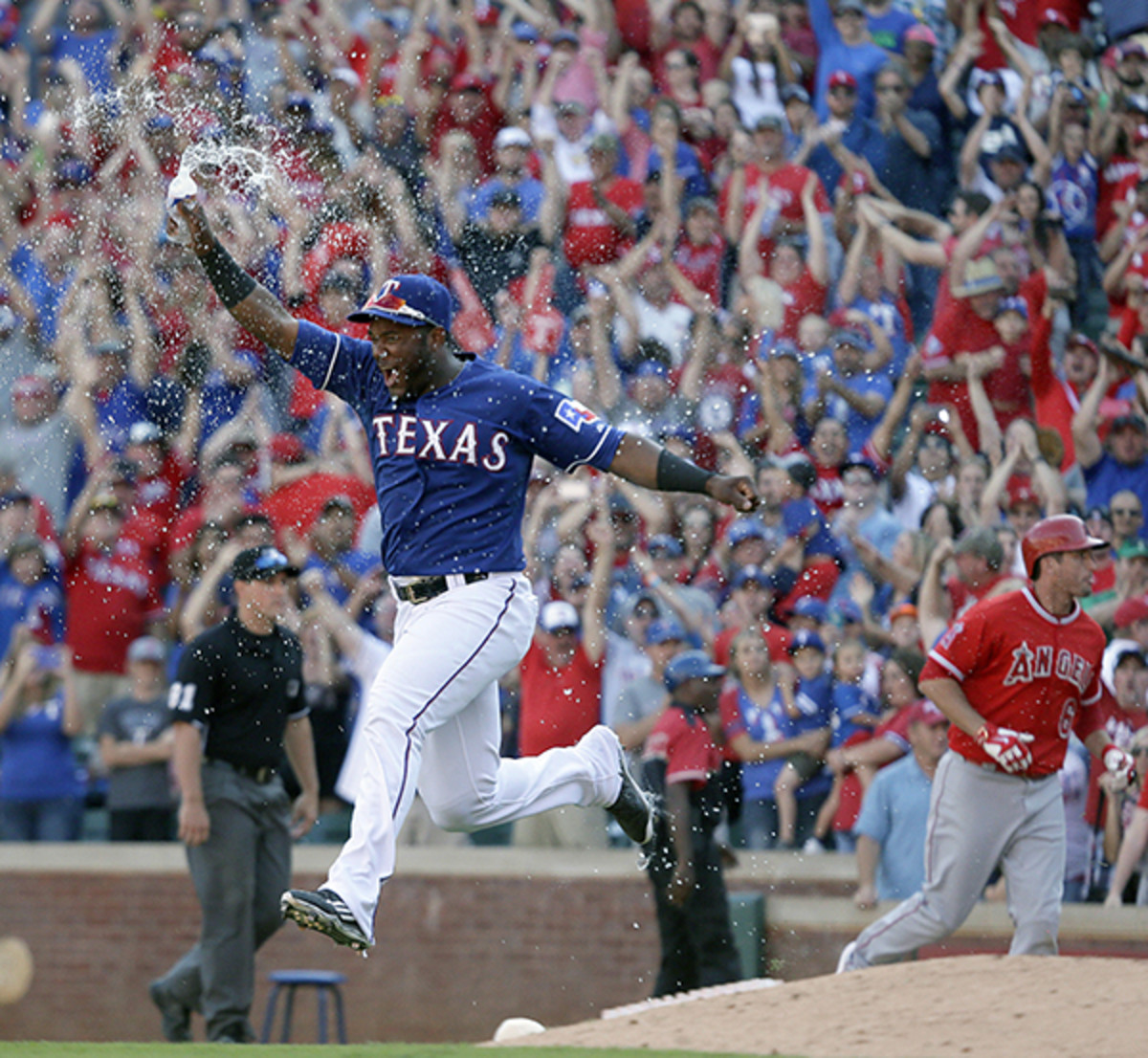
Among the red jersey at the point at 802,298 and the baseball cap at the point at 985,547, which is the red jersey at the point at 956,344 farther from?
the baseball cap at the point at 985,547

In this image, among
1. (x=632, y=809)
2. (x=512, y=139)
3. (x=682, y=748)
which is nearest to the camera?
(x=632, y=809)

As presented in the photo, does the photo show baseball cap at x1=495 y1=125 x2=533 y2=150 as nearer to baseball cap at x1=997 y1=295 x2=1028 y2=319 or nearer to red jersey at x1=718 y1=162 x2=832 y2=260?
red jersey at x1=718 y1=162 x2=832 y2=260

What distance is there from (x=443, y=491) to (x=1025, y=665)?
2566 mm

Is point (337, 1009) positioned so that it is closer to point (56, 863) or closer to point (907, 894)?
point (56, 863)

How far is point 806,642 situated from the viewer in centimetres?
980

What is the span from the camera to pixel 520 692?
412 inches

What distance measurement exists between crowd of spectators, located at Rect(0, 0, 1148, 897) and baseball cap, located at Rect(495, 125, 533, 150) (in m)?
0.04

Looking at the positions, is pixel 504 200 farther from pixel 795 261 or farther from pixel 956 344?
pixel 956 344

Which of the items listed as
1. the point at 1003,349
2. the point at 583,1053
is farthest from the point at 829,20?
Answer: the point at 583,1053

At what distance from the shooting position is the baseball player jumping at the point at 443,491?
6.00 meters

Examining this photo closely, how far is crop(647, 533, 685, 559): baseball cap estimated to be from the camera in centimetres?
1047

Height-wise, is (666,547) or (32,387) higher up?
(32,387)

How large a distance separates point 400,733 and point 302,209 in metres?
7.23

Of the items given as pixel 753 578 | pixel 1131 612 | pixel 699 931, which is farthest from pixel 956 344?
pixel 699 931
